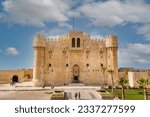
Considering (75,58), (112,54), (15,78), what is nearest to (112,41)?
(112,54)

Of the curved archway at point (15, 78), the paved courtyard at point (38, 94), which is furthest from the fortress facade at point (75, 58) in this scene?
the curved archway at point (15, 78)

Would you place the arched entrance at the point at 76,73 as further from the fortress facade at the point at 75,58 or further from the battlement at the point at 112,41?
the battlement at the point at 112,41

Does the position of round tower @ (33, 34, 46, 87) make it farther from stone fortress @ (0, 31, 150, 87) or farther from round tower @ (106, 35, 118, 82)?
round tower @ (106, 35, 118, 82)

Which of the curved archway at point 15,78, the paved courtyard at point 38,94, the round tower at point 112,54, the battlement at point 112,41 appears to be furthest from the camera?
the curved archway at point 15,78

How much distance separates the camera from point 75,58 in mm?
50094

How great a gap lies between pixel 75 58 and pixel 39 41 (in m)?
7.53

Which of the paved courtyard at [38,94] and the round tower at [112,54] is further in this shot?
the round tower at [112,54]

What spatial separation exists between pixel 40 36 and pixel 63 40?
14.6 ft

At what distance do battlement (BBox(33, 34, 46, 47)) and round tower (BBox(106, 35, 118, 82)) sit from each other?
1213 centimetres

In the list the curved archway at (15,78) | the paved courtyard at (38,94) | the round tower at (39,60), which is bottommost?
the paved courtyard at (38,94)

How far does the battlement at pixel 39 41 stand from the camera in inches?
1934

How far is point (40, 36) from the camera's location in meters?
50.0

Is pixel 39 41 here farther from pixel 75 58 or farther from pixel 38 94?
pixel 38 94

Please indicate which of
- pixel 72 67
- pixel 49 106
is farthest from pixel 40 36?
pixel 49 106
